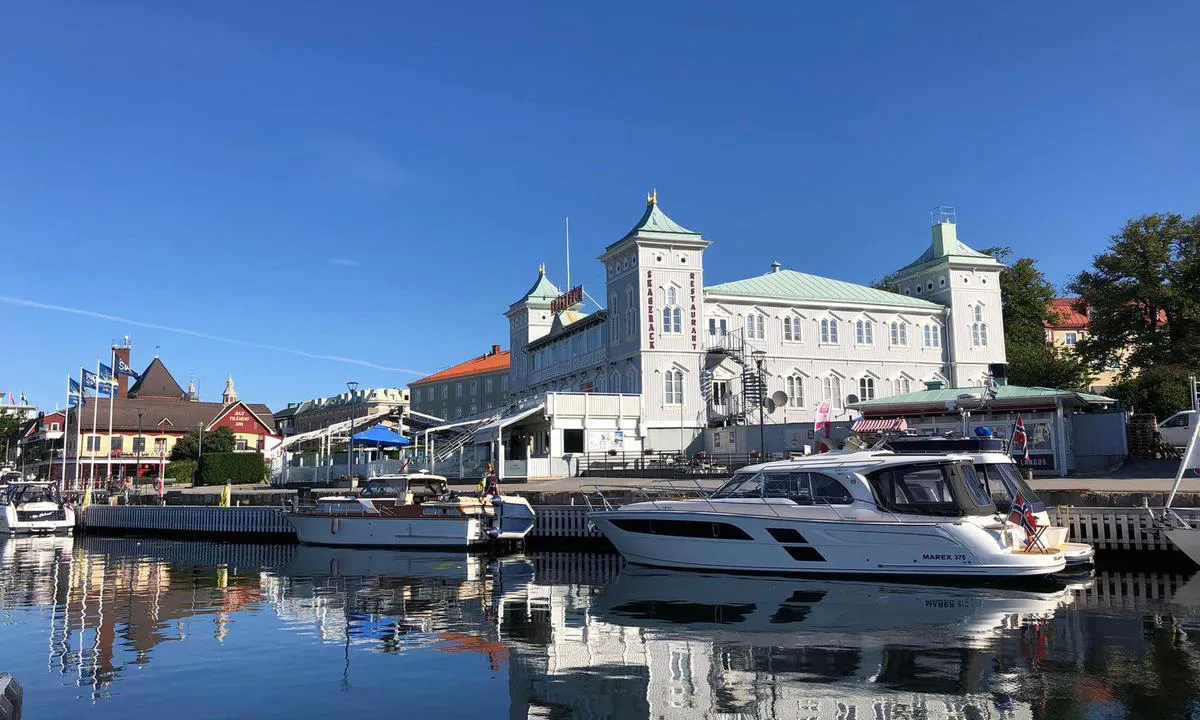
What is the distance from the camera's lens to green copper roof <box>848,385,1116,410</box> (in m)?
33.9

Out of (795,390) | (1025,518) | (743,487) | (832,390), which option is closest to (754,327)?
(795,390)

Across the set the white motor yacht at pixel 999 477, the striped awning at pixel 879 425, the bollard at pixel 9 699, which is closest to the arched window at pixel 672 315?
the striped awning at pixel 879 425

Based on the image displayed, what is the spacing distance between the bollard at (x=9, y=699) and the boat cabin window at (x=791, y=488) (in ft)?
52.2

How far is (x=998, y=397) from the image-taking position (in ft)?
113

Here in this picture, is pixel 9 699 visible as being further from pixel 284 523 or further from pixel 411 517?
pixel 284 523

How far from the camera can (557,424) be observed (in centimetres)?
4619

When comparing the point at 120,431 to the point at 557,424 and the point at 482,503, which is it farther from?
the point at 482,503

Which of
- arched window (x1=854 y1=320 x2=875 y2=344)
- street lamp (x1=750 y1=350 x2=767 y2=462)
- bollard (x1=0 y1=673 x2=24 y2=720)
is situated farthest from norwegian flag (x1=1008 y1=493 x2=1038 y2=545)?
arched window (x1=854 y1=320 x2=875 y2=344)

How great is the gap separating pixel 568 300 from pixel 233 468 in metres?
23.6

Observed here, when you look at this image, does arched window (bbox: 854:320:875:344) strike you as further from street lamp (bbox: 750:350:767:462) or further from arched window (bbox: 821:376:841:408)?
street lamp (bbox: 750:350:767:462)

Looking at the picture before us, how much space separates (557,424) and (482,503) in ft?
55.8

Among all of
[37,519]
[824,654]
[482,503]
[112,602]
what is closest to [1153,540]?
[824,654]

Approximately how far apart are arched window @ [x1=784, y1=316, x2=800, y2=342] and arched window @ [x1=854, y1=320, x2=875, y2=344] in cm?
371

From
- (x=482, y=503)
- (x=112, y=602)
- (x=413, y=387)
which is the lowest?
(x=112, y=602)
